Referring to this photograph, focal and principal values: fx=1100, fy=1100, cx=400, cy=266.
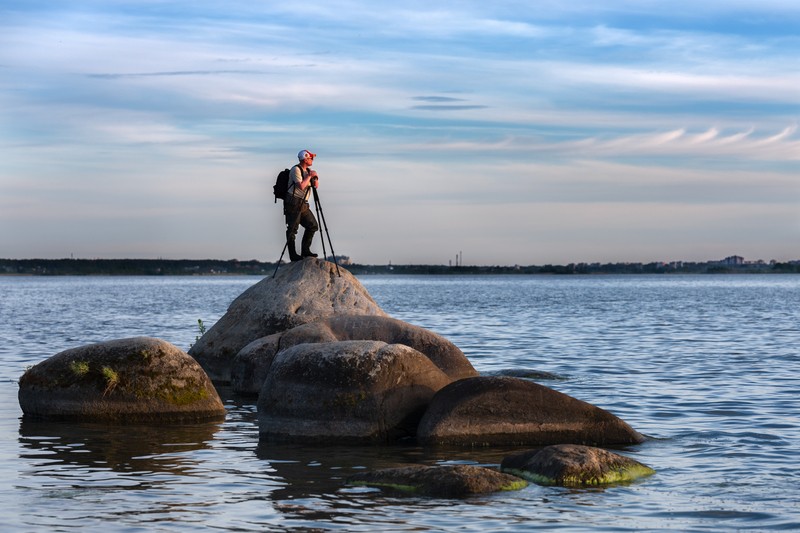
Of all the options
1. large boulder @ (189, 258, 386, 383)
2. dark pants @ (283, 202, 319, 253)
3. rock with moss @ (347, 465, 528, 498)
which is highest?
dark pants @ (283, 202, 319, 253)

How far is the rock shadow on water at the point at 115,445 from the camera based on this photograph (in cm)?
1359

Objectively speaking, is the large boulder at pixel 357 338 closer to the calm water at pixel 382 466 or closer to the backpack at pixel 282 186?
the calm water at pixel 382 466

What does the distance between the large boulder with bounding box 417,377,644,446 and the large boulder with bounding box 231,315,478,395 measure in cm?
482

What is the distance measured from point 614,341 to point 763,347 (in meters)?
5.10

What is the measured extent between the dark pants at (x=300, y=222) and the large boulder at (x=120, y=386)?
7566mm

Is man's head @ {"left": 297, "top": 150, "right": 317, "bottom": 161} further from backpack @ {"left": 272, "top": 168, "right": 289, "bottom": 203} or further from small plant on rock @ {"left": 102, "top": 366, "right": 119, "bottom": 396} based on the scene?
small plant on rock @ {"left": 102, "top": 366, "right": 119, "bottom": 396}

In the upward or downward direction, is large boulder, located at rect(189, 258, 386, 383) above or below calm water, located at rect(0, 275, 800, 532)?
above

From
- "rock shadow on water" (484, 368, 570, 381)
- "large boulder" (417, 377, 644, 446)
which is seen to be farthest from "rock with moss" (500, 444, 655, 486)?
"rock shadow on water" (484, 368, 570, 381)

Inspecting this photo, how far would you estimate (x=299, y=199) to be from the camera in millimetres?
24859

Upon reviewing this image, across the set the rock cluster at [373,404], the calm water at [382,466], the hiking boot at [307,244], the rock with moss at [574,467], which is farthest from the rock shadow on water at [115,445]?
the hiking boot at [307,244]

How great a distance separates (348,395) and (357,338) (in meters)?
5.09

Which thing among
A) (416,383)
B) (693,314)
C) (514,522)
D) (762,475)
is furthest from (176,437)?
(693,314)

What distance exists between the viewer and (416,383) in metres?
15.8

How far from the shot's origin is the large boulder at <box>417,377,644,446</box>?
15.0 metres
